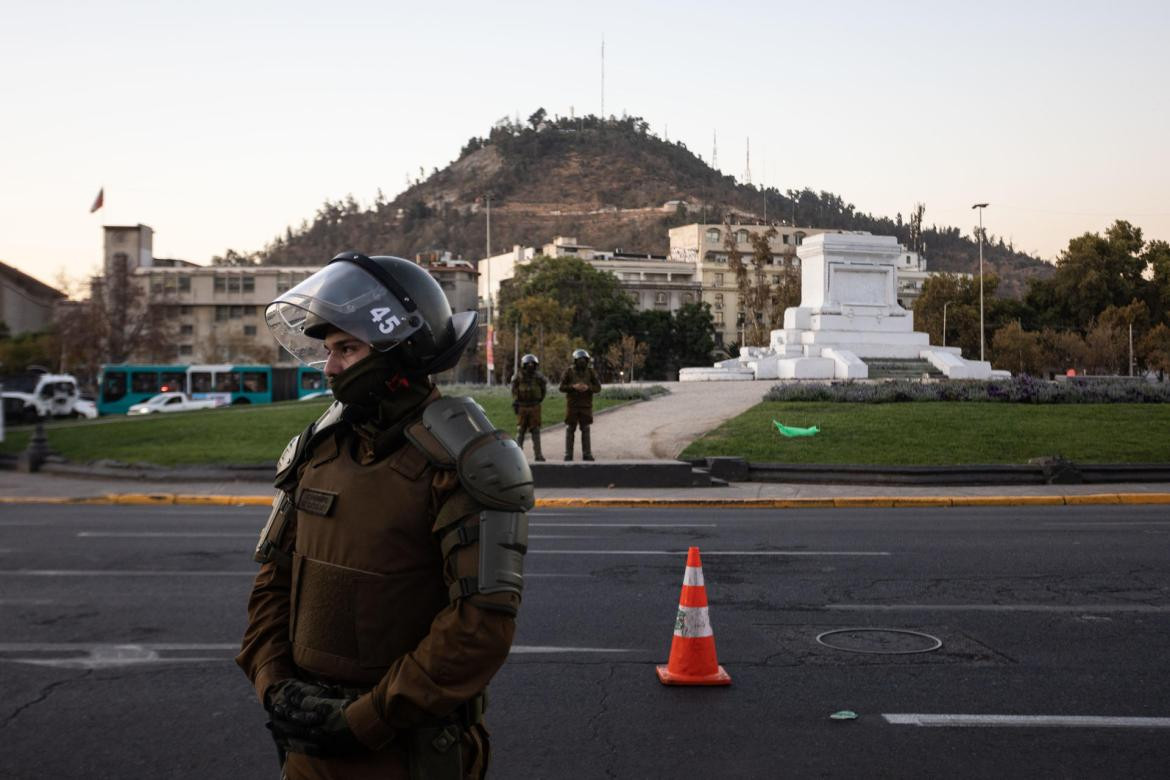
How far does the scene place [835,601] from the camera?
29.0 ft

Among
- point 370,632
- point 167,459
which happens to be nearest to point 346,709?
point 370,632

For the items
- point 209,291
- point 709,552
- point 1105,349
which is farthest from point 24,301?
point 709,552

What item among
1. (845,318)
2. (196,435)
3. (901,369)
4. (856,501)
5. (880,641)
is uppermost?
(845,318)

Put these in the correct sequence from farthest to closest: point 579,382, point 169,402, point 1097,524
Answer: point 169,402 < point 579,382 < point 1097,524

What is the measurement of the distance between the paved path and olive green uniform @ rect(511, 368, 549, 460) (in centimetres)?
153

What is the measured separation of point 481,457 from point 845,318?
4194 centimetres

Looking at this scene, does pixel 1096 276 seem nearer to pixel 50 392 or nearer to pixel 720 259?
pixel 720 259

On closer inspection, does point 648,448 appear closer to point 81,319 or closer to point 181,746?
point 181,746

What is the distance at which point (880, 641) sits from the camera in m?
7.50

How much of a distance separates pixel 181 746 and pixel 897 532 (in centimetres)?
928

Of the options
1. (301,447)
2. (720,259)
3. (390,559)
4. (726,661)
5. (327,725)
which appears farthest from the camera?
(720,259)

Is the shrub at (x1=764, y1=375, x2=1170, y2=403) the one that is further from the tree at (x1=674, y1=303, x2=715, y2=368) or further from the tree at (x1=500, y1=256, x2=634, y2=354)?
the tree at (x1=674, y1=303, x2=715, y2=368)

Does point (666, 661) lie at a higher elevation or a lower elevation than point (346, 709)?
lower

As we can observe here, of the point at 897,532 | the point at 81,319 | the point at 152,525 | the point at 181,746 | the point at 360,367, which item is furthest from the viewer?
the point at 81,319
